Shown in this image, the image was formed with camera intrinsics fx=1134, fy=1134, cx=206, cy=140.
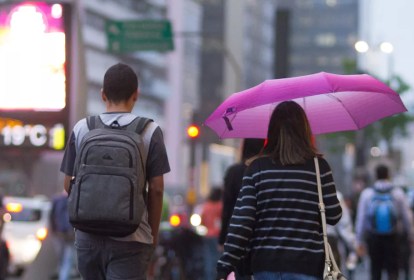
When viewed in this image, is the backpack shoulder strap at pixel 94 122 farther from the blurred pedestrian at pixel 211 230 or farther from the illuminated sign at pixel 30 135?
the illuminated sign at pixel 30 135

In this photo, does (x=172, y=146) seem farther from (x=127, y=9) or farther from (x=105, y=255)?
(x=105, y=255)

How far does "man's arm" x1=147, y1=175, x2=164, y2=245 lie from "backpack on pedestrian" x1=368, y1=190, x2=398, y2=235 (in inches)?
275

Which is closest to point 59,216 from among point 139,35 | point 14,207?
point 14,207

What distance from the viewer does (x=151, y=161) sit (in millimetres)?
5625

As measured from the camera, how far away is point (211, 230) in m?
16.1

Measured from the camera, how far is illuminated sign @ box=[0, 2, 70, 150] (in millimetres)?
15352

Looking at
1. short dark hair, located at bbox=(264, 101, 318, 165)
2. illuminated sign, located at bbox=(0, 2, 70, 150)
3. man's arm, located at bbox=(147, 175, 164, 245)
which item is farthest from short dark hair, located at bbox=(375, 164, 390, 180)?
man's arm, located at bbox=(147, 175, 164, 245)

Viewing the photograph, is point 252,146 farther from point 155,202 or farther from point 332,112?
point 155,202

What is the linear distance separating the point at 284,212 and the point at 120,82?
41.7 inches

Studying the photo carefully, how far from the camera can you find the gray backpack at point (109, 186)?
5.33m

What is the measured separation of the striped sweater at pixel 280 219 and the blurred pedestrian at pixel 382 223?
679cm

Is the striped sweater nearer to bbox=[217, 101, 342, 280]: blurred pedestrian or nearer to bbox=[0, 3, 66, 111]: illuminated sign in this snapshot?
bbox=[217, 101, 342, 280]: blurred pedestrian

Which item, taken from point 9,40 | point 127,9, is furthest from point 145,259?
point 127,9

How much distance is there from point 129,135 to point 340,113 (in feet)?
7.31
